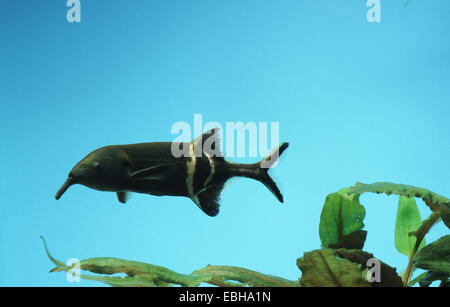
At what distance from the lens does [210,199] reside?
0.67 metres

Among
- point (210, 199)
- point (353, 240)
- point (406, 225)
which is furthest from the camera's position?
point (406, 225)

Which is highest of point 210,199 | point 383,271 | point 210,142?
point 210,142

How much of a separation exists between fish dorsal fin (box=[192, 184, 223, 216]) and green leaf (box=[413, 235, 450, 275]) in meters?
0.44

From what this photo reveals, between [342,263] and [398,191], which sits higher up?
[398,191]

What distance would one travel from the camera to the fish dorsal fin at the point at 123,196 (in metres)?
0.64

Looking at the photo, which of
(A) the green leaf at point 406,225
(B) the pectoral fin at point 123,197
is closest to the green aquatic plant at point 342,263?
(A) the green leaf at point 406,225

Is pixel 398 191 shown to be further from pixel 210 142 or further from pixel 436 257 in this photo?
pixel 210 142

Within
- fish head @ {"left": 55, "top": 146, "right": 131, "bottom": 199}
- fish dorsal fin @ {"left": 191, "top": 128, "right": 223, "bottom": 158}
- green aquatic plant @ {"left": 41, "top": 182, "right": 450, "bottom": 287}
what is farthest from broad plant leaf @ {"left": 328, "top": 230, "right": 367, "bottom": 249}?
fish head @ {"left": 55, "top": 146, "right": 131, "bottom": 199}

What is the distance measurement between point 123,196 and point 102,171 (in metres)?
0.09

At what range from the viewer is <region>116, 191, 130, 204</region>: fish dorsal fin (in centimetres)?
64

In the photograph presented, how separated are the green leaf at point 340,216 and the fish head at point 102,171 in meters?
0.51

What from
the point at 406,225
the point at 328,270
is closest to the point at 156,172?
the point at 328,270
